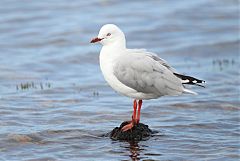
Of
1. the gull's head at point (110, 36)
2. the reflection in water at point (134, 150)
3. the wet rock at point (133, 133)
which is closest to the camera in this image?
the reflection in water at point (134, 150)

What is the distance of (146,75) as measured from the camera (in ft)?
31.2

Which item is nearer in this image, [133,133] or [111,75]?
[111,75]

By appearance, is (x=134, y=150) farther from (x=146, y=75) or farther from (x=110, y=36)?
(x=110, y=36)

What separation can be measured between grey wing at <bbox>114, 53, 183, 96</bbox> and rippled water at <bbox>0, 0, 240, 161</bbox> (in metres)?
0.73

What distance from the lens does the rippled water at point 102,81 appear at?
30.9 ft

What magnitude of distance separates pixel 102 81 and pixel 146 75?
14.5ft

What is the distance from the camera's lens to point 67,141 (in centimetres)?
966

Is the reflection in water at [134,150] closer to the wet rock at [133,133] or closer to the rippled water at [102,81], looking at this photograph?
the rippled water at [102,81]

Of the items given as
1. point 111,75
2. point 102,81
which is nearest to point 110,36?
point 111,75

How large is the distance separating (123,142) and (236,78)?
527cm

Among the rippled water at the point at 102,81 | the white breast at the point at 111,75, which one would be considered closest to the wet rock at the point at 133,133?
the rippled water at the point at 102,81

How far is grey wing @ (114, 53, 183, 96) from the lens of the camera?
9.45m

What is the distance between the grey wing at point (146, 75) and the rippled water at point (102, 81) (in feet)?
2.39

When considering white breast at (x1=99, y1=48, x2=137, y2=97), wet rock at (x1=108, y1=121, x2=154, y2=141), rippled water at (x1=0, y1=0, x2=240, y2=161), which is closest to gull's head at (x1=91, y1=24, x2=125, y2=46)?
white breast at (x1=99, y1=48, x2=137, y2=97)
